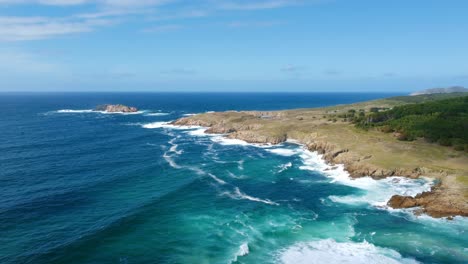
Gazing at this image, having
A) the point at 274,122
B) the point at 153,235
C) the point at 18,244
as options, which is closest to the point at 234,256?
the point at 153,235

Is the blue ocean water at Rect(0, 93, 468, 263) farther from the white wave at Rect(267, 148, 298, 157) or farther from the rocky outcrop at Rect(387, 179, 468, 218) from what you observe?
the white wave at Rect(267, 148, 298, 157)

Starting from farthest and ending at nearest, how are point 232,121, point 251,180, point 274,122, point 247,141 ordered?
point 232,121
point 274,122
point 247,141
point 251,180

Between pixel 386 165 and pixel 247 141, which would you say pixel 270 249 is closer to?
pixel 386 165

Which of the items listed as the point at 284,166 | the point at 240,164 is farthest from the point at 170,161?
the point at 284,166

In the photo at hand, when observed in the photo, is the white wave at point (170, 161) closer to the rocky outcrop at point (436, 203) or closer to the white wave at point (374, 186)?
the white wave at point (374, 186)

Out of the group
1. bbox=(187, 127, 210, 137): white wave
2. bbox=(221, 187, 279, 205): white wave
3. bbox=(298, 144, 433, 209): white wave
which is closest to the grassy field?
bbox=(298, 144, 433, 209): white wave

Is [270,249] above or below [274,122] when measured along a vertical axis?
below

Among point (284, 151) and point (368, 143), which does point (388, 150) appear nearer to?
point (368, 143)
